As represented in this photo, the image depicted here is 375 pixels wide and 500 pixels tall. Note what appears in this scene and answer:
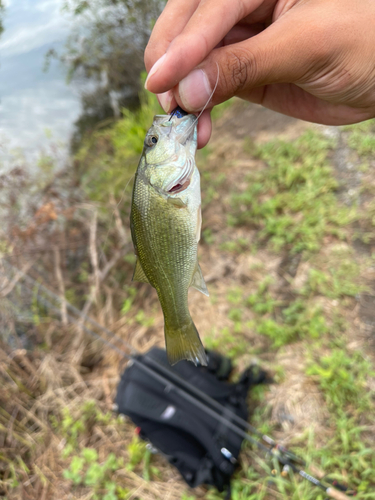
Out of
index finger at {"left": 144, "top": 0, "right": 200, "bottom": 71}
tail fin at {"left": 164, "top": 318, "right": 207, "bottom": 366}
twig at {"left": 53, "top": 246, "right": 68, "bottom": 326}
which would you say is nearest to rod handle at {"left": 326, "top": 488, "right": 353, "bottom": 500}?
tail fin at {"left": 164, "top": 318, "right": 207, "bottom": 366}

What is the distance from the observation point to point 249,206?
12.8ft

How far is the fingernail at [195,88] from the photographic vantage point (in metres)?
1.37

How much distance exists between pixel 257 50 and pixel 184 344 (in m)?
1.34

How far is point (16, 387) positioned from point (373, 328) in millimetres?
3351

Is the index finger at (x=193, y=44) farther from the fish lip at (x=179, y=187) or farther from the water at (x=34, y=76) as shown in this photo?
the water at (x=34, y=76)

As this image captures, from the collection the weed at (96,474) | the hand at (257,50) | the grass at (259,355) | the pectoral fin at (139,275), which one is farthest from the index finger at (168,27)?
the weed at (96,474)

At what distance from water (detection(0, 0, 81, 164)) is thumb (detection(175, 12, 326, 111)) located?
274 inches

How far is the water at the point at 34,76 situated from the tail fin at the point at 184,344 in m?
7.24

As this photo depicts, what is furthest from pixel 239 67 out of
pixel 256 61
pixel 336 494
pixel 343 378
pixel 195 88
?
pixel 336 494

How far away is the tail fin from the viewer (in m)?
1.41

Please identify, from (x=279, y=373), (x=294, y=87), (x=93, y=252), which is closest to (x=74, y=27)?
(x=93, y=252)

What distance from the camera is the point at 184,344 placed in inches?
56.8

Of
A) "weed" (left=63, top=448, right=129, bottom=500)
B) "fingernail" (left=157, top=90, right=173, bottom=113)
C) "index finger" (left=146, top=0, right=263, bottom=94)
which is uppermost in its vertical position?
"index finger" (left=146, top=0, right=263, bottom=94)

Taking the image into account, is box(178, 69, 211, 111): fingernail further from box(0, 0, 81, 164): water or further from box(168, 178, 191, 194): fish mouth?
box(0, 0, 81, 164): water
